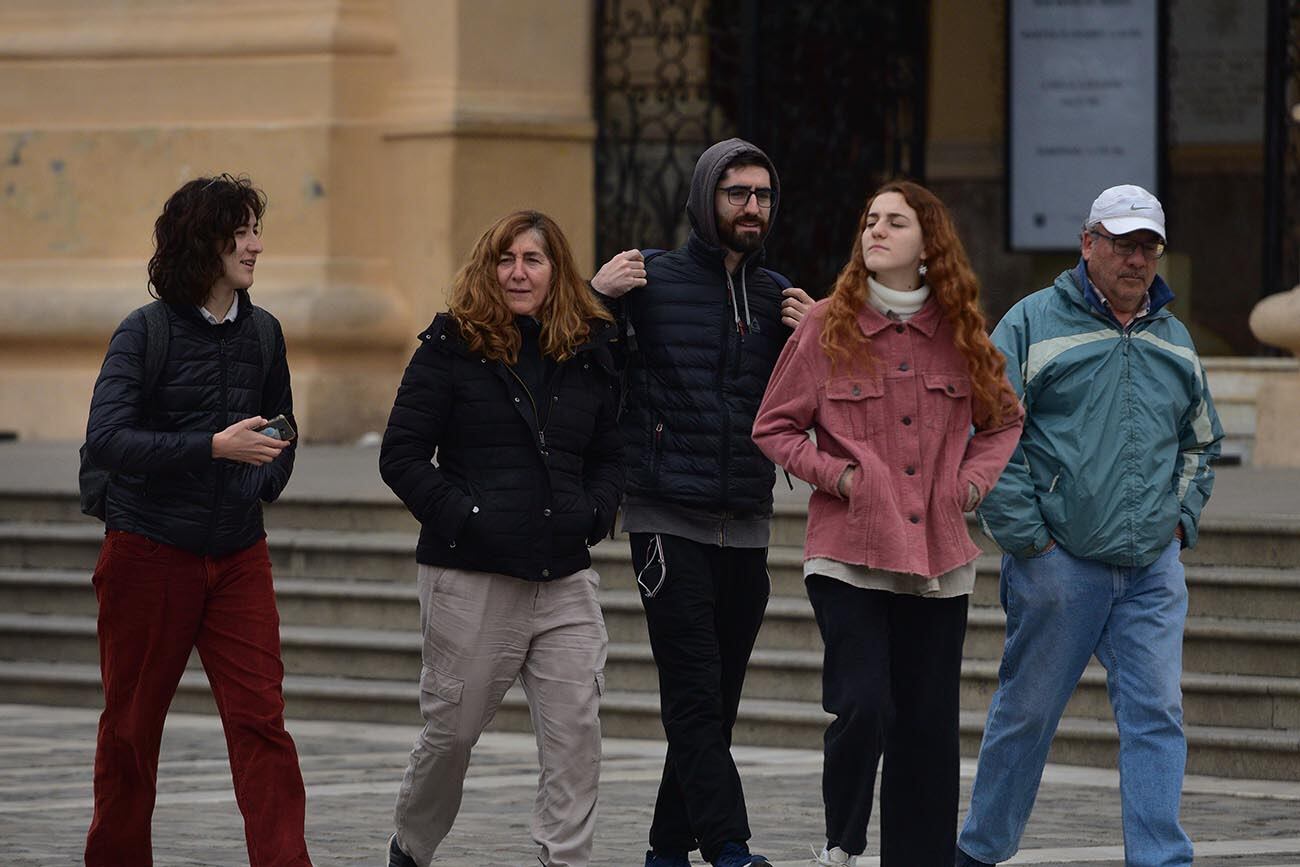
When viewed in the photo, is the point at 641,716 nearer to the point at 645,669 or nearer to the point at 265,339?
the point at 645,669

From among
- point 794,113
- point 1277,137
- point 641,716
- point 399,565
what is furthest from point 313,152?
point 641,716

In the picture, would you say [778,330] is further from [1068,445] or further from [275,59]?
[275,59]

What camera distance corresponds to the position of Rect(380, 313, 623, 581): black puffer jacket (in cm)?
658

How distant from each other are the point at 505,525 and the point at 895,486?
0.95 metres

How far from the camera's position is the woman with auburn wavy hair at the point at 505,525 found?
659 centimetres

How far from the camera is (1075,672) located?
264 inches

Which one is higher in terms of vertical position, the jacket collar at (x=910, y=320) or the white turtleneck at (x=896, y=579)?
the jacket collar at (x=910, y=320)

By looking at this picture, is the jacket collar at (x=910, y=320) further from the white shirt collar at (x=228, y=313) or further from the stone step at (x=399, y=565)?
the stone step at (x=399, y=565)

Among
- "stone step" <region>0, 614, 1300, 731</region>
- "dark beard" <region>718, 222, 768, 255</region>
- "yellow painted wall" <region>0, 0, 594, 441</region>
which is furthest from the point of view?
"yellow painted wall" <region>0, 0, 594, 441</region>

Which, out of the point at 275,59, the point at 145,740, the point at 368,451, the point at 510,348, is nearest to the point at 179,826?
the point at 145,740

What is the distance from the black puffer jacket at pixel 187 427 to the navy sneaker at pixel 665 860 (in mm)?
1341

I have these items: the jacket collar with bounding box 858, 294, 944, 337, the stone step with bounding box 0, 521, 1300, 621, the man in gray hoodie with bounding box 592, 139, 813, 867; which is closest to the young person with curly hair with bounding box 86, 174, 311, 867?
the man in gray hoodie with bounding box 592, 139, 813, 867

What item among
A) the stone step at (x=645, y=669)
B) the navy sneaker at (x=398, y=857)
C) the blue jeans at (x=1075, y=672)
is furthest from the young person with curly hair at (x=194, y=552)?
the stone step at (x=645, y=669)

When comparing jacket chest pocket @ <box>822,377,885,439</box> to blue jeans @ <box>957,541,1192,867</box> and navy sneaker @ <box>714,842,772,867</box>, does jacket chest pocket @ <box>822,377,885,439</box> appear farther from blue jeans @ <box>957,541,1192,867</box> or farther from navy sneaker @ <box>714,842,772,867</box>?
navy sneaker @ <box>714,842,772,867</box>
